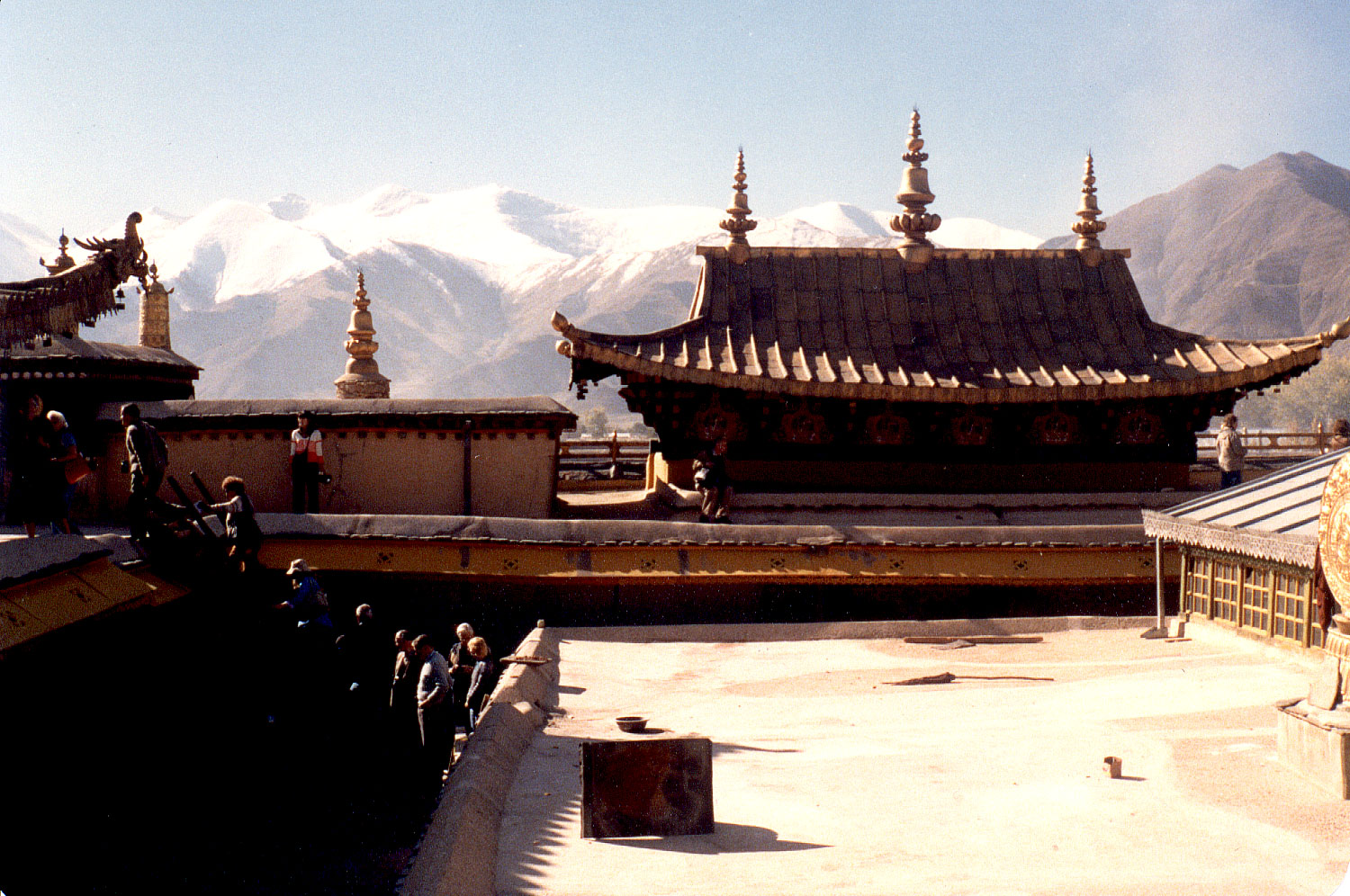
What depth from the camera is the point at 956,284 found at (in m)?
16.3

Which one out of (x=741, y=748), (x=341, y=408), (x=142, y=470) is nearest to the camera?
(x=741, y=748)

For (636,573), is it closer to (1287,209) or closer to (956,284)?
(956,284)

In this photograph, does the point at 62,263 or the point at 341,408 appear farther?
the point at 62,263

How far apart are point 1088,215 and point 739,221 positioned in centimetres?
554

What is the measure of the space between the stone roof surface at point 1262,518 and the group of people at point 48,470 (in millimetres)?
12024

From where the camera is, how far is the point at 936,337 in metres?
15.5

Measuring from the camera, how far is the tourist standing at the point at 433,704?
11.5 meters

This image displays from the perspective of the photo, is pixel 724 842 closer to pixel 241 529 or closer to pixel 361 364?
pixel 241 529

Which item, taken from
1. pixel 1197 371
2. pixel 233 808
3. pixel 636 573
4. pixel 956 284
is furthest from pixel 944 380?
pixel 233 808

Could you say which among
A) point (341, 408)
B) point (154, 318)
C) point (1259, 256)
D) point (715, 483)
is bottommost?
point (715, 483)

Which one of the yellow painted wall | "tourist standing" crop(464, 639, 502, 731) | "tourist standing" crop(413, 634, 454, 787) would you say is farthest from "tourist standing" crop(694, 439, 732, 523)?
"tourist standing" crop(413, 634, 454, 787)

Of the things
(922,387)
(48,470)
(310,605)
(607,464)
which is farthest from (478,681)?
(607,464)

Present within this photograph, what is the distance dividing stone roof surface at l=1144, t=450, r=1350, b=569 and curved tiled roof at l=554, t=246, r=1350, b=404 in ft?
9.48

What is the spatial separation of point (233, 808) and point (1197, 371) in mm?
13093
